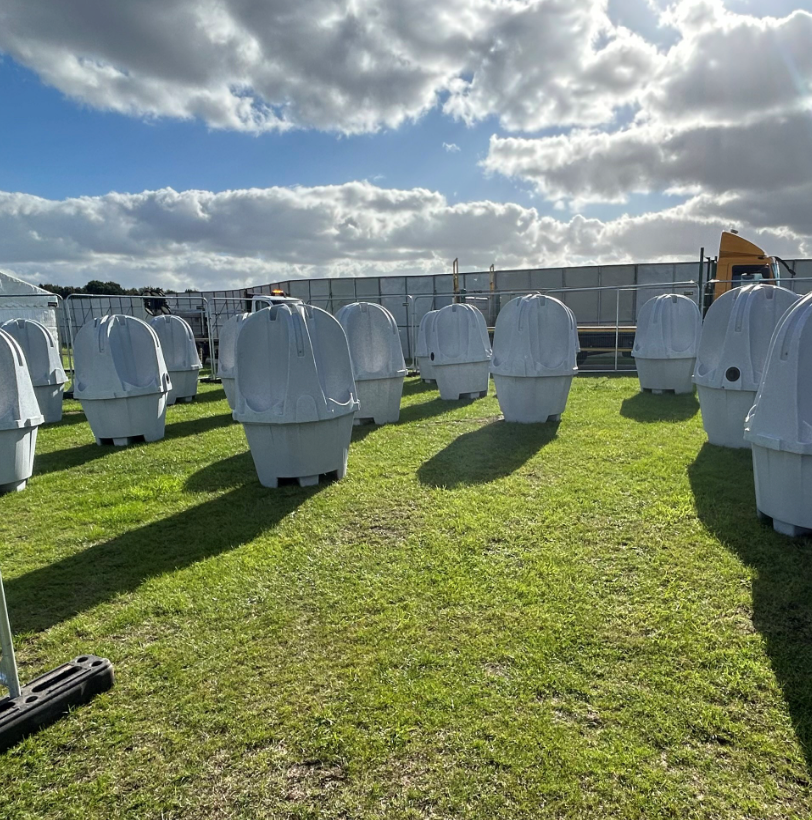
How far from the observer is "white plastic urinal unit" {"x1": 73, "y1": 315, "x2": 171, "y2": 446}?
776cm

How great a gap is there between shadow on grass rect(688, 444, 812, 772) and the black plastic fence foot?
3.14m

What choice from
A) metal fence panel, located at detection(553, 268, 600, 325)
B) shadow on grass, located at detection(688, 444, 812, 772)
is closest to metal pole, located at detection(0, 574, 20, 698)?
shadow on grass, located at detection(688, 444, 812, 772)

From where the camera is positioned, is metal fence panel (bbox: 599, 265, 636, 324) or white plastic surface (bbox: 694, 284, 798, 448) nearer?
white plastic surface (bbox: 694, 284, 798, 448)

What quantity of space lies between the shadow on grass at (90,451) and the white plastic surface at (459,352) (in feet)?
13.7

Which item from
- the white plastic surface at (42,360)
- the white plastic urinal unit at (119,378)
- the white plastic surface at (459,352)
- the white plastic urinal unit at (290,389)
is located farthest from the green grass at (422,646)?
the white plastic surface at (459,352)

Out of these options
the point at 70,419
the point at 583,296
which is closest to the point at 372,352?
the point at 70,419

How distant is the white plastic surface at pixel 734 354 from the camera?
6180 millimetres

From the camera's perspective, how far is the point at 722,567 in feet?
12.3

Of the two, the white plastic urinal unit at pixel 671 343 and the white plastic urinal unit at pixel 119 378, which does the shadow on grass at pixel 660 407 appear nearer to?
the white plastic urinal unit at pixel 671 343

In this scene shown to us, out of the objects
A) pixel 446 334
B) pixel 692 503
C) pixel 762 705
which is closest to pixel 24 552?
pixel 762 705

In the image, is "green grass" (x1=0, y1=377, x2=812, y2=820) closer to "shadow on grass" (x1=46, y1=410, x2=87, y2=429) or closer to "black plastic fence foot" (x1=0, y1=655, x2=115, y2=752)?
"black plastic fence foot" (x1=0, y1=655, x2=115, y2=752)

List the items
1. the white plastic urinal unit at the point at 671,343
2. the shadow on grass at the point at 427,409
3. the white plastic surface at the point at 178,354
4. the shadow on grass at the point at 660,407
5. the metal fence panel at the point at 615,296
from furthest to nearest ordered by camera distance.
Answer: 1. the metal fence panel at the point at 615,296
2. the white plastic surface at the point at 178,354
3. the white plastic urinal unit at the point at 671,343
4. the shadow on grass at the point at 427,409
5. the shadow on grass at the point at 660,407

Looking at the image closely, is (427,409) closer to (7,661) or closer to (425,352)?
(425,352)

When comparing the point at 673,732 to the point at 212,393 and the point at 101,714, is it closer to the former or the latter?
the point at 101,714
